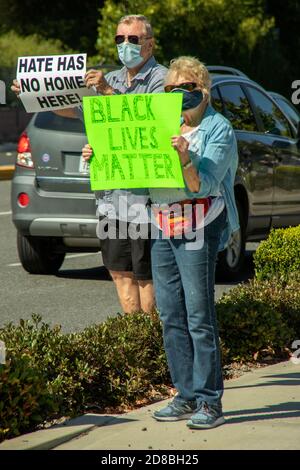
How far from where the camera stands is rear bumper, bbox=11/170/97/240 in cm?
1125

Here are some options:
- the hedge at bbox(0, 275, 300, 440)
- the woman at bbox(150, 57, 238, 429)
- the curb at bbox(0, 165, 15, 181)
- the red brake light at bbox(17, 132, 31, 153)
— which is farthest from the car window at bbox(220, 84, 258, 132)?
the curb at bbox(0, 165, 15, 181)

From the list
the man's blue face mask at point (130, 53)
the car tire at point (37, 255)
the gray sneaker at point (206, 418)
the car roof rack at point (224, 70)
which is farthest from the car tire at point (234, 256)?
the gray sneaker at point (206, 418)

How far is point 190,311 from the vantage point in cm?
628

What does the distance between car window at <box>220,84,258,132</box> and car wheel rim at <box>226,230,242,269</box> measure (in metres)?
1.03

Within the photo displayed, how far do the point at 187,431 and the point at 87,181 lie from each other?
17.0 ft

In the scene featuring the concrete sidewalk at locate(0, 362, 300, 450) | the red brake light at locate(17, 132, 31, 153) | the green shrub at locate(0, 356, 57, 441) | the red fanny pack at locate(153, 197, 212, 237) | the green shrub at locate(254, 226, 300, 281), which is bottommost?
the concrete sidewalk at locate(0, 362, 300, 450)

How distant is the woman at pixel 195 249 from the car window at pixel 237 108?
5.53m

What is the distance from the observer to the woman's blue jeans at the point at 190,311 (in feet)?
20.5

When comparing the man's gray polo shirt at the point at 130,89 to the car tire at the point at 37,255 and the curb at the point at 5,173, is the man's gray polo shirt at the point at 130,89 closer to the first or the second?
the car tire at the point at 37,255

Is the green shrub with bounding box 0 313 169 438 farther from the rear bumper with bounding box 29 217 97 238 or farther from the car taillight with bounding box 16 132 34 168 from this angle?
the car taillight with bounding box 16 132 34 168

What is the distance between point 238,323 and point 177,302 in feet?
5.39

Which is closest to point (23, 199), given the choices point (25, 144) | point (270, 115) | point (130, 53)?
point (25, 144)

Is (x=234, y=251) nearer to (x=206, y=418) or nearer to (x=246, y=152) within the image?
(x=246, y=152)

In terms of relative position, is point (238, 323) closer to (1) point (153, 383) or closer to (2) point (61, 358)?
(1) point (153, 383)
